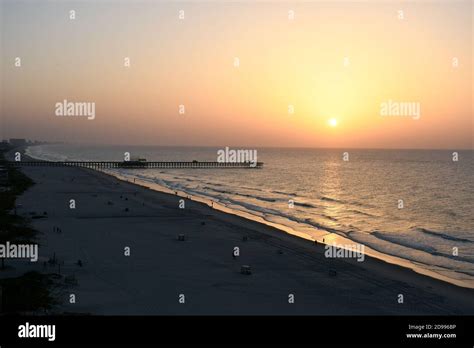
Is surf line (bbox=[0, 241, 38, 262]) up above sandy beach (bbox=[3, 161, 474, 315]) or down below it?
above

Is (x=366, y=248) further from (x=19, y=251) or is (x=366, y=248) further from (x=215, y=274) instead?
(x=19, y=251)

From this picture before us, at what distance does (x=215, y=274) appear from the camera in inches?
760

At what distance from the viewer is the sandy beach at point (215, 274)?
15484mm

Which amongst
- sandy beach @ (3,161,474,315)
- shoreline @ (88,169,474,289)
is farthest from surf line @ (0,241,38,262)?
shoreline @ (88,169,474,289)

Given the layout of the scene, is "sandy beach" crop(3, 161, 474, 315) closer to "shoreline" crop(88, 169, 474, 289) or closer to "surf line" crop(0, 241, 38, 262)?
"surf line" crop(0, 241, 38, 262)

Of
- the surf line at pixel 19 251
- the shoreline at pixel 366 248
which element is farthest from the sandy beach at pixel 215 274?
the shoreline at pixel 366 248

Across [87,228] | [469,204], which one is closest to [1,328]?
[87,228]

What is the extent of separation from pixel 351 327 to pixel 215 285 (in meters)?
8.20

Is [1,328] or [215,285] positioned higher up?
[1,328]

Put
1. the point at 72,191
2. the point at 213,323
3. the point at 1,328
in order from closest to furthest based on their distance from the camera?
the point at 1,328
the point at 213,323
the point at 72,191

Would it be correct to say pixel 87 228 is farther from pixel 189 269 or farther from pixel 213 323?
pixel 213 323

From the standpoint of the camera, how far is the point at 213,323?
11.2 meters

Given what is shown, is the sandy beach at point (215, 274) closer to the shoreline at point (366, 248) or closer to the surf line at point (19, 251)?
the surf line at point (19, 251)

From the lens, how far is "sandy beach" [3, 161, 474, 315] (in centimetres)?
1548
